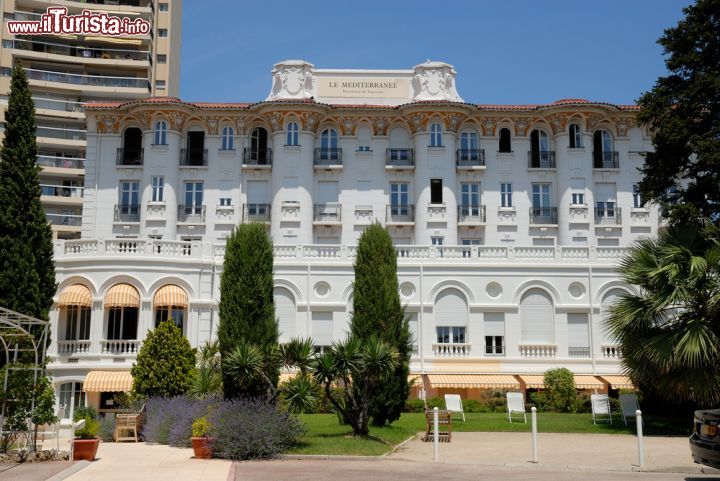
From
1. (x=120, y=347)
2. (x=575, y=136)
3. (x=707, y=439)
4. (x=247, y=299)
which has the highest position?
(x=575, y=136)

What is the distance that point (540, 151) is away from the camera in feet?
168

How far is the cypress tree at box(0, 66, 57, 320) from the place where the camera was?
3038 centimetres

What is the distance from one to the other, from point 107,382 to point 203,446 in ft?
46.2

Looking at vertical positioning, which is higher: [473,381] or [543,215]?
[543,215]

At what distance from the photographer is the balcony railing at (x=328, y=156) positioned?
5062 cm

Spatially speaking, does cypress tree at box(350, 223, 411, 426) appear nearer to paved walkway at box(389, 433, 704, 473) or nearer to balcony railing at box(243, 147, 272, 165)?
paved walkway at box(389, 433, 704, 473)

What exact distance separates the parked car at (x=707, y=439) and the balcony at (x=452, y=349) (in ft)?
71.8

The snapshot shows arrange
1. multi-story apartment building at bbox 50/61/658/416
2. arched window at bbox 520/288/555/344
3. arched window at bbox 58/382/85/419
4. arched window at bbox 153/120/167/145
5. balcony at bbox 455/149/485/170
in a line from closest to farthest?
1. arched window at bbox 58/382/85/419
2. arched window at bbox 520/288/555/344
3. multi-story apartment building at bbox 50/61/658/416
4. arched window at bbox 153/120/167/145
5. balcony at bbox 455/149/485/170

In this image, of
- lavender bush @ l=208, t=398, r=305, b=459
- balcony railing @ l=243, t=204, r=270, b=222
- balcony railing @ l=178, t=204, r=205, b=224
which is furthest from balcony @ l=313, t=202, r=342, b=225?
lavender bush @ l=208, t=398, r=305, b=459

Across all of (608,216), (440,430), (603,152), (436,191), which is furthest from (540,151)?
(440,430)

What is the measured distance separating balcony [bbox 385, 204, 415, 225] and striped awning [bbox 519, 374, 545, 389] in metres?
15.7

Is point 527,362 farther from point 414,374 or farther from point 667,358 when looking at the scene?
point 667,358

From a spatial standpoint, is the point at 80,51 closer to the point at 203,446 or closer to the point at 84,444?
the point at 84,444

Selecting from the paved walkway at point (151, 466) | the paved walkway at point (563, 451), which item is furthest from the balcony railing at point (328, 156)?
the paved walkway at point (151, 466)
